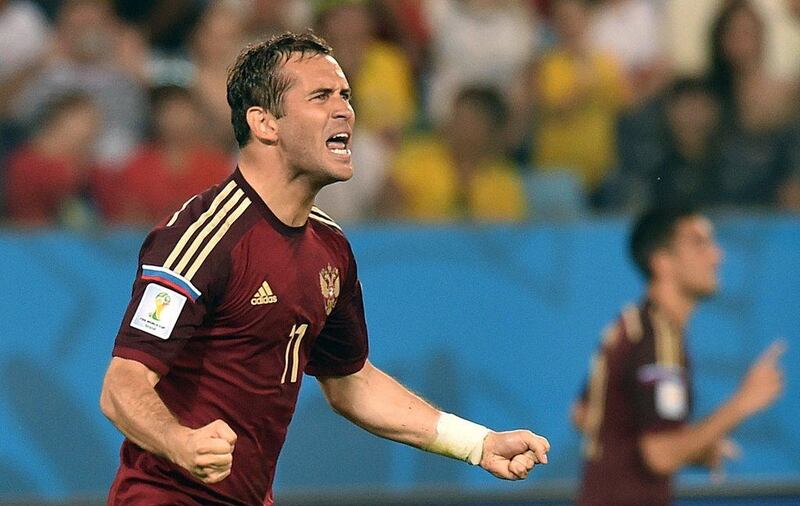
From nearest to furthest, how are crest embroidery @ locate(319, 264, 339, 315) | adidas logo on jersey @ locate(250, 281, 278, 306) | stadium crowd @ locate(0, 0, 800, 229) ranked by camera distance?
1. adidas logo on jersey @ locate(250, 281, 278, 306)
2. crest embroidery @ locate(319, 264, 339, 315)
3. stadium crowd @ locate(0, 0, 800, 229)

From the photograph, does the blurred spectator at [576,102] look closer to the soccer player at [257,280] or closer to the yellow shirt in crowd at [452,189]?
the yellow shirt in crowd at [452,189]

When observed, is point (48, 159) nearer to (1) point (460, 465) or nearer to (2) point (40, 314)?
(2) point (40, 314)

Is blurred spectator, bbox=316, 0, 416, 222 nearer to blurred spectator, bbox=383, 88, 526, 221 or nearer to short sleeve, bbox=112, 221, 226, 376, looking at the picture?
blurred spectator, bbox=383, 88, 526, 221

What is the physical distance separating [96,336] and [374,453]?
1564 millimetres

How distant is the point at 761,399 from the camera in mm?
6551

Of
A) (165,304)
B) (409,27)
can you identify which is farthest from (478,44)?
(165,304)

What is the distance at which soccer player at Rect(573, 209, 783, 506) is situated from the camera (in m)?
6.40

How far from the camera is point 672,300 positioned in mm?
6762

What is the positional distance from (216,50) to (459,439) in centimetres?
463

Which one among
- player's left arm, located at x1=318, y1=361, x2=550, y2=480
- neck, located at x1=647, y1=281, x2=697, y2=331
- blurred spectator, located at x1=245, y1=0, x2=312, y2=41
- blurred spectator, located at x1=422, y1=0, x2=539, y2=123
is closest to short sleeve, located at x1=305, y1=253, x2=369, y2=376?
player's left arm, located at x1=318, y1=361, x2=550, y2=480

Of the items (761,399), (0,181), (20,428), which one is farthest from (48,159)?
(761,399)

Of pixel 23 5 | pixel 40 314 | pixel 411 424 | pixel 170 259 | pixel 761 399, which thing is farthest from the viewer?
pixel 23 5

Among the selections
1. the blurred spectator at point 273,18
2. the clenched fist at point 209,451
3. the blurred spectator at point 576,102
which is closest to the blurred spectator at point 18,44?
the blurred spectator at point 273,18

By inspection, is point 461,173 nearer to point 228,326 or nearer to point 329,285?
point 329,285
